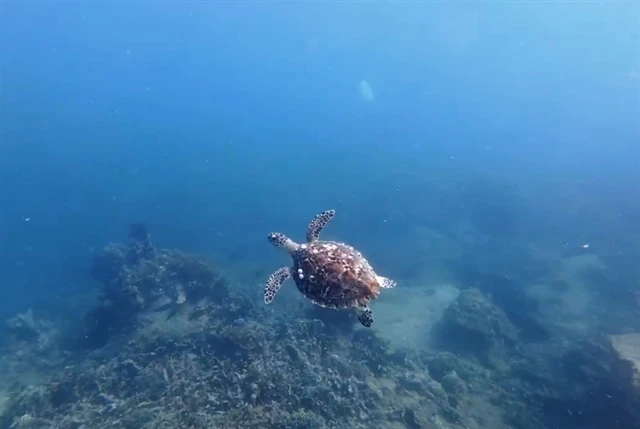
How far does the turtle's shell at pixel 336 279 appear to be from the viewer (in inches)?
263

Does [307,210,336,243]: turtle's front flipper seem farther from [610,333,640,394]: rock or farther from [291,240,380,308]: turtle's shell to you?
[610,333,640,394]: rock

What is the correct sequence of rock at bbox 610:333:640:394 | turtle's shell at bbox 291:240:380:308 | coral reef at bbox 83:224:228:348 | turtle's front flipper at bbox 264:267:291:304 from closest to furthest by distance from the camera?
turtle's shell at bbox 291:240:380:308 → turtle's front flipper at bbox 264:267:291:304 → rock at bbox 610:333:640:394 → coral reef at bbox 83:224:228:348

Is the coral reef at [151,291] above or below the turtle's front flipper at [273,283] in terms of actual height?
above

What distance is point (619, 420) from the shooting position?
11875mm

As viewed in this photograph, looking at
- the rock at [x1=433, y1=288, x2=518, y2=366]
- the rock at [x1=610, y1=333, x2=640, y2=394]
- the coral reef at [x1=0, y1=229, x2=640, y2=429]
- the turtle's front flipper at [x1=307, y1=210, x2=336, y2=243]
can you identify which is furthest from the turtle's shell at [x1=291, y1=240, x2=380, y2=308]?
the rock at [x1=433, y1=288, x2=518, y2=366]

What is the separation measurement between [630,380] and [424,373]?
6.46 meters

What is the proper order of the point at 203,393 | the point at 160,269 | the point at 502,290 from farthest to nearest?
the point at 502,290
the point at 160,269
the point at 203,393

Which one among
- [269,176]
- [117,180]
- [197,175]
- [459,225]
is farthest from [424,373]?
[117,180]

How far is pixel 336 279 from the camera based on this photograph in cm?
669

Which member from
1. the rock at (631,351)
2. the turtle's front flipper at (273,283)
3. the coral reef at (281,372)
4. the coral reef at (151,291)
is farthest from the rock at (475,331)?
the turtle's front flipper at (273,283)

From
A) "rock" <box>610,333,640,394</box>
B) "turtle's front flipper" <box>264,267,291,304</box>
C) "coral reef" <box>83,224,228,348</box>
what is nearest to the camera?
"turtle's front flipper" <box>264,267,291,304</box>

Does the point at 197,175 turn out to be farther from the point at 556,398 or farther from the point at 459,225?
the point at 556,398

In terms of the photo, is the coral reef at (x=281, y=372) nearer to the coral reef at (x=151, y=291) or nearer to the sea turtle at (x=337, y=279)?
the coral reef at (x=151, y=291)

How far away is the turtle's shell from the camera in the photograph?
668 centimetres
